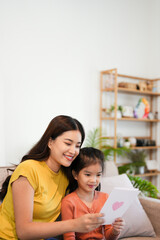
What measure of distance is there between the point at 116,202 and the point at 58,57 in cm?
276

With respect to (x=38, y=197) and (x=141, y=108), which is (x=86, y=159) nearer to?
(x=38, y=197)

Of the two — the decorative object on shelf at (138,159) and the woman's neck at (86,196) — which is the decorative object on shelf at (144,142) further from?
the woman's neck at (86,196)

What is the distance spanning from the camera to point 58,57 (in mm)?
3789

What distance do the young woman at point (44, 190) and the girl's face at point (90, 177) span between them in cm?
13

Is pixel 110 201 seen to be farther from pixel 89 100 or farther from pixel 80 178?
pixel 89 100

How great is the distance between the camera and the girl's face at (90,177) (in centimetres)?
160

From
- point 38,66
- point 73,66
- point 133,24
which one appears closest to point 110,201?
point 38,66

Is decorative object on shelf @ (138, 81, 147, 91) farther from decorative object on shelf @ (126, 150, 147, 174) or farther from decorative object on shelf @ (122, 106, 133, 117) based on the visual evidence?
decorative object on shelf @ (126, 150, 147, 174)

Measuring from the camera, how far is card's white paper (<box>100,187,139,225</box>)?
130cm

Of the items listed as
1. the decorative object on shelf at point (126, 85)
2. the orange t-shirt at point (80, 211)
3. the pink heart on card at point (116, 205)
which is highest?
the decorative object on shelf at point (126, 85)

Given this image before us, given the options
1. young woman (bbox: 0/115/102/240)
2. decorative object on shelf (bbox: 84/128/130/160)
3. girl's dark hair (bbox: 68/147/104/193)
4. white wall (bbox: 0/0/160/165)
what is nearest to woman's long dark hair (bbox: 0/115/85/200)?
young woman (bbox: 0/115/102/240)

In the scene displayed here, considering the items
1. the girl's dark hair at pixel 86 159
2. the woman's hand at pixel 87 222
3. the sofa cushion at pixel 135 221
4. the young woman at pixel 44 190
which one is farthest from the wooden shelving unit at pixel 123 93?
the woman's hand at pixel 87 222

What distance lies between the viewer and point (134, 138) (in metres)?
4.36

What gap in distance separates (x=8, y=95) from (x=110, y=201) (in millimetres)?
2358
